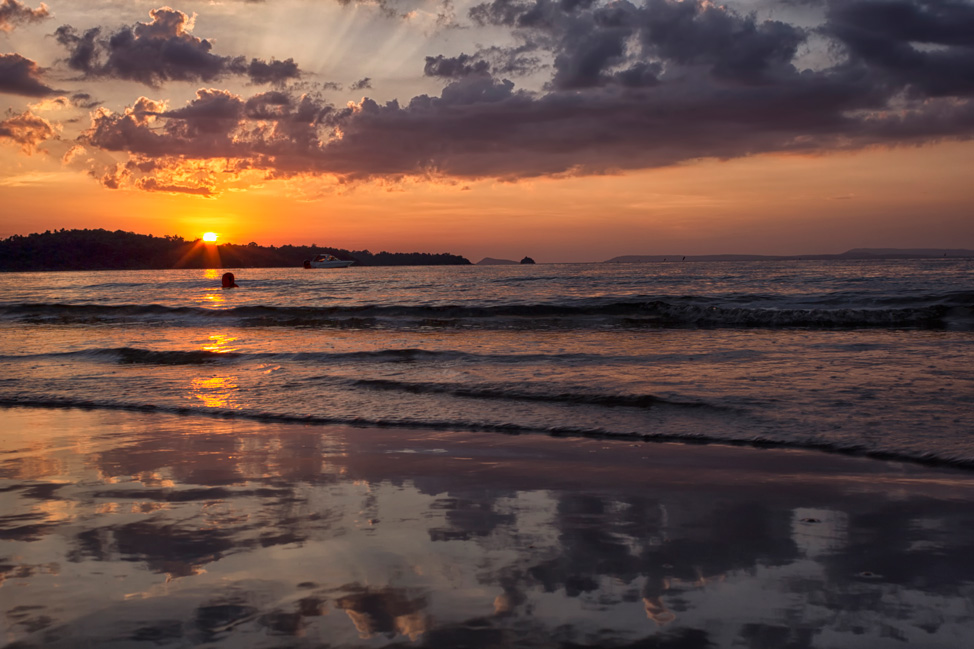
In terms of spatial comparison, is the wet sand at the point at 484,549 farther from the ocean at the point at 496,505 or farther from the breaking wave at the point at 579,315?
the breaking wave at the point at 579,315

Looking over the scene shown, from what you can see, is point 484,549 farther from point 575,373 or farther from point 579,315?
point 579,315

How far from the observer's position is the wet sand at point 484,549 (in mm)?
3061

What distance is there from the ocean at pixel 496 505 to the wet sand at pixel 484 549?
0.02m

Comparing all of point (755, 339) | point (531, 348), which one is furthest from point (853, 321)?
point (531, 348)

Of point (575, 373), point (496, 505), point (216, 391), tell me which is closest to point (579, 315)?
point (575, 373)

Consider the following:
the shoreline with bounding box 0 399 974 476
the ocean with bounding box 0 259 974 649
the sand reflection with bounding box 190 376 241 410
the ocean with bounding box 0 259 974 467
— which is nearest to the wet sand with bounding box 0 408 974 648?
the ocean with bounding box 0 259 974 649

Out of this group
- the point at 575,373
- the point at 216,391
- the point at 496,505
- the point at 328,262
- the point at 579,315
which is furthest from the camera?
the point at 328,262

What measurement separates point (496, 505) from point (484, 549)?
93 cm

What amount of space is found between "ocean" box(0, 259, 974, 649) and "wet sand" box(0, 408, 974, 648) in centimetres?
2

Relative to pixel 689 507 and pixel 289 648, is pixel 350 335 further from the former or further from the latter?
pixel 289 648

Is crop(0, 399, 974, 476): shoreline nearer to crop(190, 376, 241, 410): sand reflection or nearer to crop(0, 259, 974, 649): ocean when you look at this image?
crop(0, 259, 974, 649): ocean

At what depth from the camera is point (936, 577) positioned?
356 centimetres

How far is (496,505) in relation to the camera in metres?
4.98

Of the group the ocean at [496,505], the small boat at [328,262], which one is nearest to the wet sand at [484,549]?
the ocean at [496,505]
